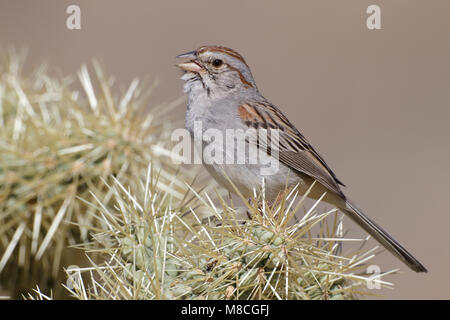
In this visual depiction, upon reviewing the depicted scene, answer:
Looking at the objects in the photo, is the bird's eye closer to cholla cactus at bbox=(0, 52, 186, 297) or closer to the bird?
the bird

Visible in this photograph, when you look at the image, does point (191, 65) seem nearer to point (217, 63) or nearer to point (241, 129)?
point (217, 63)

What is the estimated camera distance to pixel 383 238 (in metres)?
3.48

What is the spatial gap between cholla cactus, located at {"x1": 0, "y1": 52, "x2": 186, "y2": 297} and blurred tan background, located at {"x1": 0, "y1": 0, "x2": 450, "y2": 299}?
5137mm

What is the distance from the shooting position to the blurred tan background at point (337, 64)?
8758 millimetres

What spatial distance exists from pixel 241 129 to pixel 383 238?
3.45ft

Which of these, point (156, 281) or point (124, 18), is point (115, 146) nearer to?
point (156, 281)

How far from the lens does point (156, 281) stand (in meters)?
2.44

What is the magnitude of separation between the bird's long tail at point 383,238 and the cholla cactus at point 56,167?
3.80 ft

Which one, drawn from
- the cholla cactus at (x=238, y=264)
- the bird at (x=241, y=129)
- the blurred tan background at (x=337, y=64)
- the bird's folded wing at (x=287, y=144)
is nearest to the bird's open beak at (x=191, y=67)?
the bird at (x=241, y=129)

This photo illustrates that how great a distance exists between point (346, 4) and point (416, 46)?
5.26 feet

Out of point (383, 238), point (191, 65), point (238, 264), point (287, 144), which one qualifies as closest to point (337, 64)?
point (287, 144)

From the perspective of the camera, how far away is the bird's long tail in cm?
318

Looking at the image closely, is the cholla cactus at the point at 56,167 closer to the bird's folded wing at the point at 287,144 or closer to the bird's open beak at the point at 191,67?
the bird's open beak at the point at 191,67
